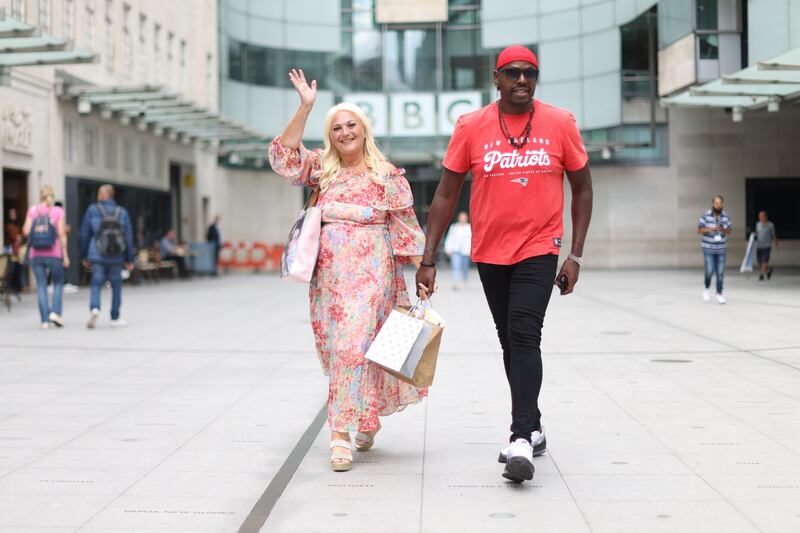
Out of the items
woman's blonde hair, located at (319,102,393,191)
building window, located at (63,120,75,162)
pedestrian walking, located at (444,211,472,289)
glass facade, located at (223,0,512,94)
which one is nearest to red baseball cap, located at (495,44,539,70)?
woman's blonde hair, located at (319,102,393,191)

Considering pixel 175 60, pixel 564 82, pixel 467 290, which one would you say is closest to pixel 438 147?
pixel 564 82

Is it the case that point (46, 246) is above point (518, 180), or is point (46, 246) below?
below

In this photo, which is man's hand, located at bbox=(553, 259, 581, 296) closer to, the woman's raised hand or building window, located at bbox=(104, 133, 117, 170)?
the woman's raised hand

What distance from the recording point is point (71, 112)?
25.2 metres

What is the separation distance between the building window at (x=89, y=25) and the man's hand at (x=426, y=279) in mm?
22749

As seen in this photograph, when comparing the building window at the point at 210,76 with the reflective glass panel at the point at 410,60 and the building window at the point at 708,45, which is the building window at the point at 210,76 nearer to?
the reflective glass panel at the point at 410,60

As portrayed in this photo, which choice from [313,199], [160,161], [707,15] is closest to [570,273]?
[313,199]

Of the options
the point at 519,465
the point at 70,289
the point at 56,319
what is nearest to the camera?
the point at 519,465

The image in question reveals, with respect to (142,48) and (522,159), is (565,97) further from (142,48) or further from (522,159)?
(522,159)

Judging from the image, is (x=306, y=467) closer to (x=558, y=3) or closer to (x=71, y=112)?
(x=71, y=112)

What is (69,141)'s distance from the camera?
83.0 feet

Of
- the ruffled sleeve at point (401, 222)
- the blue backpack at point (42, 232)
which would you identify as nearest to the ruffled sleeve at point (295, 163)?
the ruffled sleeve at point (401, 222)

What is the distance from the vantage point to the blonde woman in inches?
213

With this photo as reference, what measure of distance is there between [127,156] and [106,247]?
1626cm
